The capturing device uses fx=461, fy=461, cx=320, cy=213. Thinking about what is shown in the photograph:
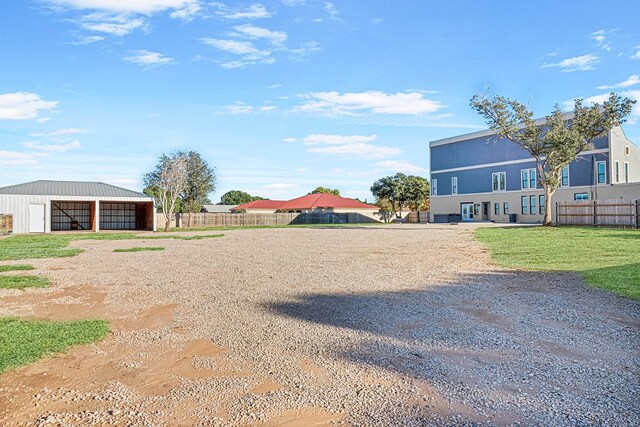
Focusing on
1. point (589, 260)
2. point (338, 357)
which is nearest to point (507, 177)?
point (589, 260)

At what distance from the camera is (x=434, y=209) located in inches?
2189

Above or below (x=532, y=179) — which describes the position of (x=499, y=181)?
above

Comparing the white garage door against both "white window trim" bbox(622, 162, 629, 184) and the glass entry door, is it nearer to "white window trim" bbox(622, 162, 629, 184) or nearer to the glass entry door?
the glass entry door

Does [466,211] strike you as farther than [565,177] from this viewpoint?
Yes

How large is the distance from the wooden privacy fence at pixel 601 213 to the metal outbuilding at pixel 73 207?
3271 cm

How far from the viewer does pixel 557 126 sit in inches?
1163

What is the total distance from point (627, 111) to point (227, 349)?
32.1 metres

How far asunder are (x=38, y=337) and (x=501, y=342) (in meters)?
5.19

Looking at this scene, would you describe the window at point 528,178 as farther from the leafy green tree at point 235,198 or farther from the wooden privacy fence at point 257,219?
the leafy green tree at point 235,198

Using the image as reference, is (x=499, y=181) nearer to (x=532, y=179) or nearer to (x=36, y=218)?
(x=532, y=179)

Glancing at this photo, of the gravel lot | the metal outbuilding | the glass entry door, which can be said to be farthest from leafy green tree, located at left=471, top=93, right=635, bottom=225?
the metal outbuilding

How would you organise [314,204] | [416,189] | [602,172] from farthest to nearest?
1. [416,189]
2. [314,204]
3. [602,172]

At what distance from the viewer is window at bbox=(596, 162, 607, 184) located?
3875 cm

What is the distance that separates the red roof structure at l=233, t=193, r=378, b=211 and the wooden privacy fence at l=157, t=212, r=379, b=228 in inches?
117
